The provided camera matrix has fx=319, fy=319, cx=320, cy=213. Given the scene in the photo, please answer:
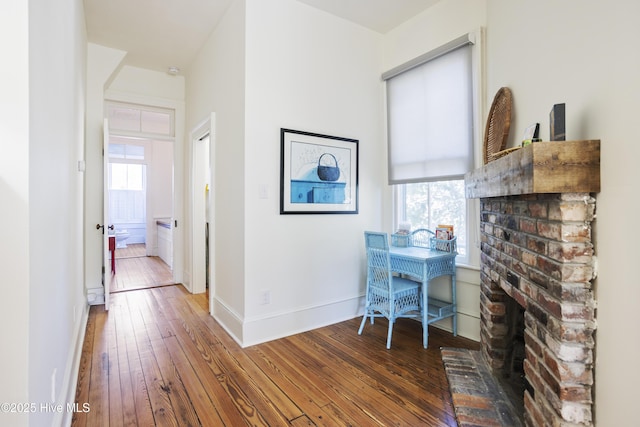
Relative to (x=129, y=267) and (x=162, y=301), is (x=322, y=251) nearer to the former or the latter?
(x=162, y=301)

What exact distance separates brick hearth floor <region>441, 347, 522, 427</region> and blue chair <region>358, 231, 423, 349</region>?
1.72 ft

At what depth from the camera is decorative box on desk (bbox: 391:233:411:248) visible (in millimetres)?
3092

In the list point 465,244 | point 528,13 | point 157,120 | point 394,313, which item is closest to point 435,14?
point 528,13

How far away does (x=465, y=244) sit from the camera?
2811 mm

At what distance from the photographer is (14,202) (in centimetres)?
98

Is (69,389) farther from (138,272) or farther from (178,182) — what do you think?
(138,272)

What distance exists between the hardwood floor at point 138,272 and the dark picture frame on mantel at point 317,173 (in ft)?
9.26

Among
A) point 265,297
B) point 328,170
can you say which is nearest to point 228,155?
point 328,170

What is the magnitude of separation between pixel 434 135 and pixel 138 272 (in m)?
5.02

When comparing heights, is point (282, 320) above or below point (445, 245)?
below

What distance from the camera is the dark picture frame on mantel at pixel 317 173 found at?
9.25ft

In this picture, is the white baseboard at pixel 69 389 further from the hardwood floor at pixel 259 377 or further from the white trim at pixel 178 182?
the white trim at pixel 178 182

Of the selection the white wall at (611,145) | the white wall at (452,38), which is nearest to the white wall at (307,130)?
the white wall at (452,38)

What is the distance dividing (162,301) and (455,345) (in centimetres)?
316
